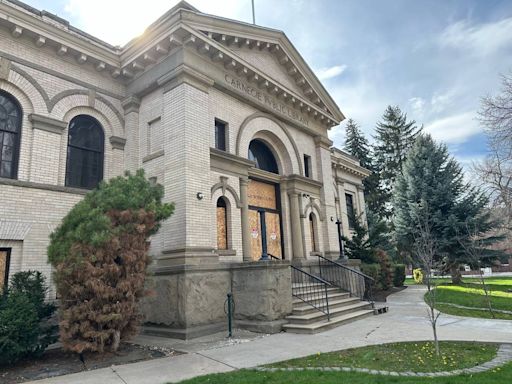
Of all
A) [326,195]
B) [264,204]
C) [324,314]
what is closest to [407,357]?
[324,314]

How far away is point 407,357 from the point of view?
20.0 ft

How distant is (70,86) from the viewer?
10914 millimetres

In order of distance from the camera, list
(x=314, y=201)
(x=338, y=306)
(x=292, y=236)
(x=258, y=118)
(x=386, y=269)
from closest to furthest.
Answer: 1. (x=338, y=306)
2. (x=258, y=118)
3. (x=292, y=236)
4. (x=314, y=201)
5. (x=386, y=269)

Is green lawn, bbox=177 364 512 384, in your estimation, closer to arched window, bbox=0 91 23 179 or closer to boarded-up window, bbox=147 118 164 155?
boarded-up window, bbox=147 118 164 155

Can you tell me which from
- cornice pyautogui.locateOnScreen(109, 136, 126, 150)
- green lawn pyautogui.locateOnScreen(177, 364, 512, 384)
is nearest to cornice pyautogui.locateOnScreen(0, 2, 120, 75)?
cornice pyautogui.locateOnScreen(109, 136, 126, 150)

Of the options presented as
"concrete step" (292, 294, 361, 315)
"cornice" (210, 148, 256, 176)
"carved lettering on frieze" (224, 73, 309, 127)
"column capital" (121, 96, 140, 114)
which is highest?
"carved lettering on frieze" (224, 73, 309, 127)

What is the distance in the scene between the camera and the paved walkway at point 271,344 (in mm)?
5676

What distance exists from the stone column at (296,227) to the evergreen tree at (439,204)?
7.67 m

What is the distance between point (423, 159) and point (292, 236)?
13.5 meters

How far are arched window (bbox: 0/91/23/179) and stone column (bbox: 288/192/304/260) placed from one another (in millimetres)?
9245

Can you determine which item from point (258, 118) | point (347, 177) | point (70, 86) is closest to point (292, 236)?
point (258, 118)

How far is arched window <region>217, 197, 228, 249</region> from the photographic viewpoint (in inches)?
429

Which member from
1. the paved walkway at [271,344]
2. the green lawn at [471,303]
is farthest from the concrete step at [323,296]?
the green lawn at [471,303]

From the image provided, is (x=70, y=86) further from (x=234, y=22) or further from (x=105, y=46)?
(x=234, y=22)
